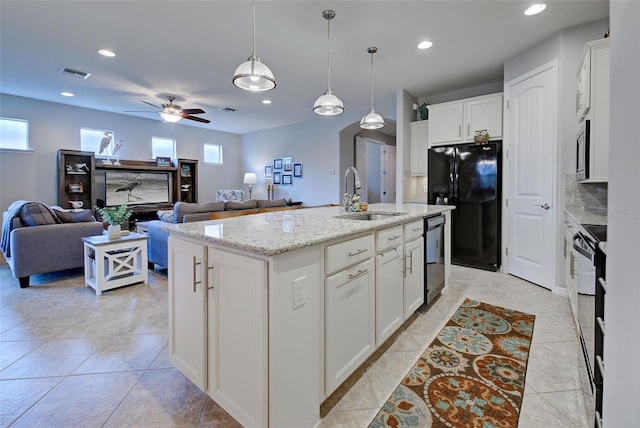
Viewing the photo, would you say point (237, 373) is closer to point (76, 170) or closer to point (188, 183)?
point (76, 170)

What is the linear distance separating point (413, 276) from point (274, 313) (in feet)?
4.99

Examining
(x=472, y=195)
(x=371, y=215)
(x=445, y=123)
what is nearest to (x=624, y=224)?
(x=371, y=215)

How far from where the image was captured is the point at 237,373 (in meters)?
1.26

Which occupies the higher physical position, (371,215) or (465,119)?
(465,119)

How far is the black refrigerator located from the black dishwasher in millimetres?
1309

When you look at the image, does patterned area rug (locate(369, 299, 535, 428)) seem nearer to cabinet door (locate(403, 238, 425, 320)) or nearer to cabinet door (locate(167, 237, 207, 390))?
cabinet door (locate(403, 238, 425, 320))

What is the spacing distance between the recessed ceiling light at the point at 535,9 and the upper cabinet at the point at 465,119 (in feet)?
4.09

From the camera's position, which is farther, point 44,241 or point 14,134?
point 14,134

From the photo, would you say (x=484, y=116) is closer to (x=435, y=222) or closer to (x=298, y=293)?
(x=435, y=222)

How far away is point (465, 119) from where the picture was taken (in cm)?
414

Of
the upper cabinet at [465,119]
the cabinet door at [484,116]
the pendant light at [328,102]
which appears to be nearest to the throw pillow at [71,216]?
the pendant light at [328,102]

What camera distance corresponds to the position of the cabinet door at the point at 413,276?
220 cm

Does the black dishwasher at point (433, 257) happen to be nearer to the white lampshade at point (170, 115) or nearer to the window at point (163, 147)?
the white lampshade at point (170, 115)

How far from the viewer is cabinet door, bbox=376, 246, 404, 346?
1.83 m
